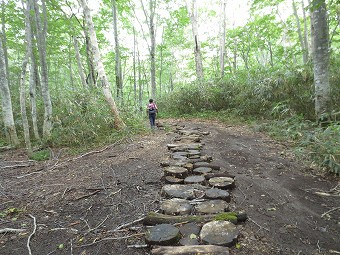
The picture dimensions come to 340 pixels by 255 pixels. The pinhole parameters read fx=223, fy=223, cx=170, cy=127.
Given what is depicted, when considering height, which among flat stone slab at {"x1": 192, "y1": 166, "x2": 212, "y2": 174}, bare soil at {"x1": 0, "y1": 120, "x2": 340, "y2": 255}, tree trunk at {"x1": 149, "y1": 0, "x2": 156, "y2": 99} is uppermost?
tree trunk at {"x1": 149, "y1": 0, "x2": 156, "y2": 99}

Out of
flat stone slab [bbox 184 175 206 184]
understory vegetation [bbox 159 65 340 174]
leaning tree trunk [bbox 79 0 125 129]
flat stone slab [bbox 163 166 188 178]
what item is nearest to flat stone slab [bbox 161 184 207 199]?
flat stone slab [bbox 184 175 206 184]

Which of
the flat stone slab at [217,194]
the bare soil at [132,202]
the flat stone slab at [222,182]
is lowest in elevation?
the bare soil at [132,202]

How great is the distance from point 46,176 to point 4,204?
1112 millimetres

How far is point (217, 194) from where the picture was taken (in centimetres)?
261

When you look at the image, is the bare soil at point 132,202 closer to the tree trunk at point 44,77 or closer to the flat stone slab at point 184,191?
the flat stone slab at point 184,191

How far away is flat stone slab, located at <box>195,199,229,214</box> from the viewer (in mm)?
2291

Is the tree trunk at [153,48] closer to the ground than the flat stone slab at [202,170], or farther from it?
farther from it

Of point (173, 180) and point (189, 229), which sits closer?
point (189, 229)

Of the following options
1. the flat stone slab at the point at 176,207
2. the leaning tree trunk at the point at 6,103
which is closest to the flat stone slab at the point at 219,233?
the flat stone slab at the point at 176,207

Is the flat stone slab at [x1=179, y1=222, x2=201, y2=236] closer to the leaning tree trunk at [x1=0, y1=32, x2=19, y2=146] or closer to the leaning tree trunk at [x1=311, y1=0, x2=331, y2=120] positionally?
the leaning tree trunk at [x1=311, y1=0, x2=331, y2=120]

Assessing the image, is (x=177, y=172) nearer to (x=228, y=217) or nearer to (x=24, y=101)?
(x=228, y=217)

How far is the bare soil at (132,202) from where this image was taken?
1.96m

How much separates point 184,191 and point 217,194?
0.40 metres

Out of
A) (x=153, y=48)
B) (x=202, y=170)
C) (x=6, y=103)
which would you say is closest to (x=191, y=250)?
(x=202, y=170)
